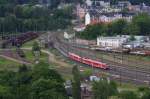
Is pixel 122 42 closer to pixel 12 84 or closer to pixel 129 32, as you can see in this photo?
pixel 129 32

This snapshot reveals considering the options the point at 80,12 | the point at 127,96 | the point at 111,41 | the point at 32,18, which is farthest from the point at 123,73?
the point at 80,12

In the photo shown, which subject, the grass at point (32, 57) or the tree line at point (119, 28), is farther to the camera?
the tree line at point (119, 28)

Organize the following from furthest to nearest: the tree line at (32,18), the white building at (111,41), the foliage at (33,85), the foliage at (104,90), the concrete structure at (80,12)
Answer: the concrete structure at (80,12), the tree line at (32,18), the white building at (111,41), the foliage at (33,85), the foliage at (104,90)

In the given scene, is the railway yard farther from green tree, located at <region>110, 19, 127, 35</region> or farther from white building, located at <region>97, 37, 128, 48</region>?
green tree, located at <region>110, 19, 127, 35</region>

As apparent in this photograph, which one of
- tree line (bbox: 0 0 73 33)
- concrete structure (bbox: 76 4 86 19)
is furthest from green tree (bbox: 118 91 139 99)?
concrete structure (bbox: 76 4 86 19)

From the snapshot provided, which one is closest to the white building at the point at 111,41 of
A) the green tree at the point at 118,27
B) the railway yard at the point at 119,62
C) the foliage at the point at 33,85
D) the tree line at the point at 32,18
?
the railway yard at the point at 119,62

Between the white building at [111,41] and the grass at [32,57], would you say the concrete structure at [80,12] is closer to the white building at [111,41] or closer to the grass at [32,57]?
the white building at [111,41]
